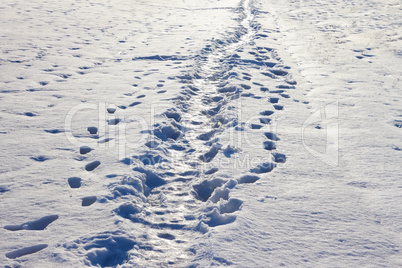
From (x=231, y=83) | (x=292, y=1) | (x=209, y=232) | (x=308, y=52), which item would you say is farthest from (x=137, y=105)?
(x=292, y=1)

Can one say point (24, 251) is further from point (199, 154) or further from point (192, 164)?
point (199, 154)

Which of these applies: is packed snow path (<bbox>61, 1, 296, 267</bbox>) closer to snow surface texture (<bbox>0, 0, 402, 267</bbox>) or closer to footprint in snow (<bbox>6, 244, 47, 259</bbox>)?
snow surface texture (<bbox>0, 0, 402, 267</bbox>)

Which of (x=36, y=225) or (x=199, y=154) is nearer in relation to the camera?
(x=36, y=225)

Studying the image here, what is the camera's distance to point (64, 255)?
3084mm

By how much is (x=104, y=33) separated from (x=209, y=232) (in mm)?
9738

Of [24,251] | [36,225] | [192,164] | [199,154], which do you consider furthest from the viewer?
[199,154]

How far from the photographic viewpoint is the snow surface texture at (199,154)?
328 centimetres

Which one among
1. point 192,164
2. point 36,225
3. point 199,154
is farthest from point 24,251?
point 199,154

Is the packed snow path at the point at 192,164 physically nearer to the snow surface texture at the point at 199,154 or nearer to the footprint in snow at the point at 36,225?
the snow surface texture at the point at 199,154

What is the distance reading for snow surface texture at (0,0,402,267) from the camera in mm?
3275

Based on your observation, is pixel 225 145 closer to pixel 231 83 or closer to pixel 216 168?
pixel 216 168

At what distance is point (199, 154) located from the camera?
4.91 meters

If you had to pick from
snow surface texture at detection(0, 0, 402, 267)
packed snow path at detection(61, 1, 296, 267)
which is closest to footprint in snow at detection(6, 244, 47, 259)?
snow surface texture at detection(0, 0, 402, 267)

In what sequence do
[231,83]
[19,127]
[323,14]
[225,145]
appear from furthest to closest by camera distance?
[323,14], [231,83], [19,127], [225,145]
